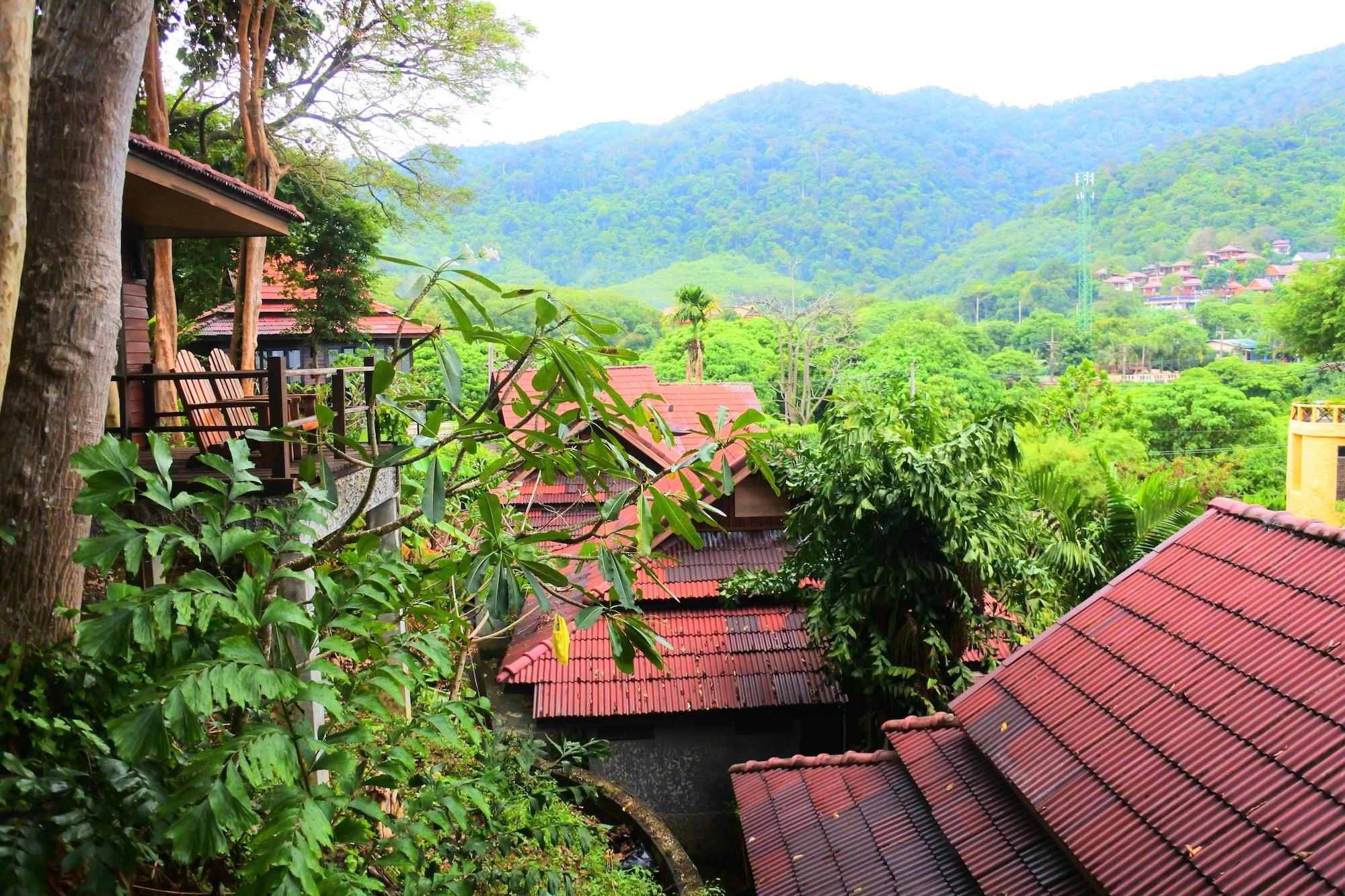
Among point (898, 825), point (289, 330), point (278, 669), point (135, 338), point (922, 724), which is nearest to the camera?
point (278, 669)

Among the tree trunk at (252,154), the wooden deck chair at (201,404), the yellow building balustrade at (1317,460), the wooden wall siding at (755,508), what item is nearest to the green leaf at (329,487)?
the wooden deck chair at (201,404)

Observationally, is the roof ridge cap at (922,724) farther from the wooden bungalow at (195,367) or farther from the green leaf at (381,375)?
the green leaf at (381,375)

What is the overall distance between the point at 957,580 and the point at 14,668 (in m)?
7.04

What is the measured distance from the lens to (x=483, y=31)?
51.0ft

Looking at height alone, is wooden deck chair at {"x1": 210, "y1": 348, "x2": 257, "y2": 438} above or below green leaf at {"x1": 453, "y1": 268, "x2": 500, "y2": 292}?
below

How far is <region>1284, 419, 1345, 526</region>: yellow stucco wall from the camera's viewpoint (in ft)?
83.7

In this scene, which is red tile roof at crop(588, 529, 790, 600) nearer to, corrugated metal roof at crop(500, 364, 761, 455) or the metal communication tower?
corrugated metal roof at crop(500, 364, 761, 455)

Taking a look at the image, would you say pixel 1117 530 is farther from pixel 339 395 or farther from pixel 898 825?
pixel 339 395

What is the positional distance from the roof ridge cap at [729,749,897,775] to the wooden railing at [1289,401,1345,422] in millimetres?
24747

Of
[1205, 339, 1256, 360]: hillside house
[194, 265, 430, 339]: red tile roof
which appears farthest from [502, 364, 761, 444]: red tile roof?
[1205, 339, 1256, 360]: hillside house

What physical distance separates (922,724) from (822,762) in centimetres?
89

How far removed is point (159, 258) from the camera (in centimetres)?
1085

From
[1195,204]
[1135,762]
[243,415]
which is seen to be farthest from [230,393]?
[1195,204]

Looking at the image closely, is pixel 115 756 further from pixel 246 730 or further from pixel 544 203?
Result: pixel 544 203
